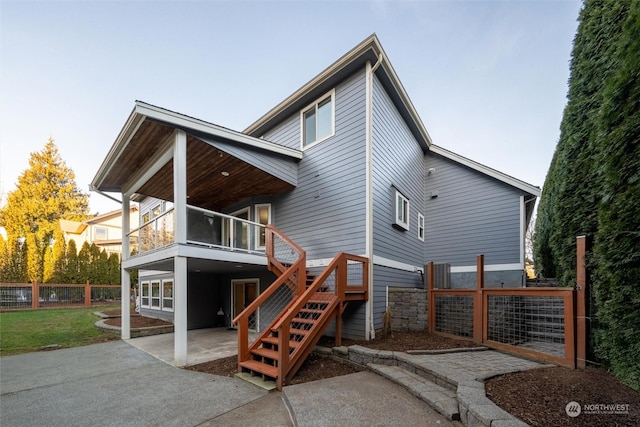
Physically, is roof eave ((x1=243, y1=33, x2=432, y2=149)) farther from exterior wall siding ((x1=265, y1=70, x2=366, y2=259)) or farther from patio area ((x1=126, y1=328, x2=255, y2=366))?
patio area ((x1=126, y1=328, x2=255, y2=366))

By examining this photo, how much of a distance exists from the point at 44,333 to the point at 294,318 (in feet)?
29.8

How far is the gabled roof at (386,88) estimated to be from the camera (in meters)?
7.04

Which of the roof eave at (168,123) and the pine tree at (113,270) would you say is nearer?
the roof eave at (168,123)

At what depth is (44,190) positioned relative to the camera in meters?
24.8

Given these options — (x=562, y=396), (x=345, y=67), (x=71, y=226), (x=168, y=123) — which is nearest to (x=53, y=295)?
(x=71, y=226)

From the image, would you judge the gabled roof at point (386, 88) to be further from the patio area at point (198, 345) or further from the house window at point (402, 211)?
the patio area at point (198, 345)

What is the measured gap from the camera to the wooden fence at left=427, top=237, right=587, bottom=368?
4320 mm

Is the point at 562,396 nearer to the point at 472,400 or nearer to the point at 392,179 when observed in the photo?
the point at 472,400

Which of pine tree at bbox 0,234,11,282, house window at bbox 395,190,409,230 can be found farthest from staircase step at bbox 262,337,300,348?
pine tree at bbox 0,234,11,282

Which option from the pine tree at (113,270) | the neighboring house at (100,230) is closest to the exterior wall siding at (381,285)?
the pine tree at (113,270)

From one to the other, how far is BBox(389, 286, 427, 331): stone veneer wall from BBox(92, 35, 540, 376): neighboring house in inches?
18.1

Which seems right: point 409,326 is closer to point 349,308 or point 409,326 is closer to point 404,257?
point 349,308

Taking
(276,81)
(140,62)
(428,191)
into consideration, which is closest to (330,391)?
(428,191)

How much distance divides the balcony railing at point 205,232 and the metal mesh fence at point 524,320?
582cm
